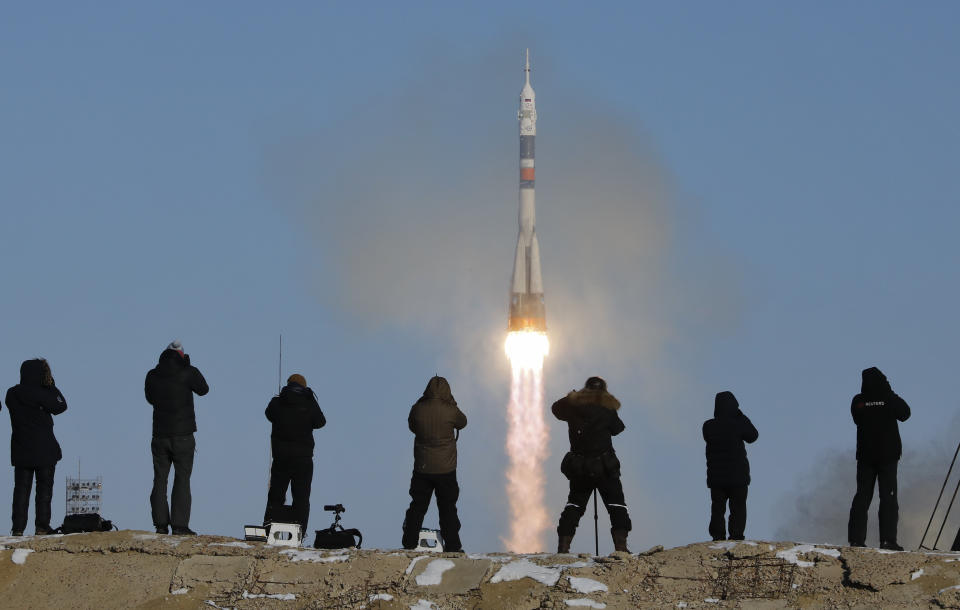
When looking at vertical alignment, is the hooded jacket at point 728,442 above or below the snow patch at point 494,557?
above

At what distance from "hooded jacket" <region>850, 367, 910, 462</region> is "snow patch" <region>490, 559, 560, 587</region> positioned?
15.5 ft

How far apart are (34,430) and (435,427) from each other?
568cm

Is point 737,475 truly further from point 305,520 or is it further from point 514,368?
point 514,368

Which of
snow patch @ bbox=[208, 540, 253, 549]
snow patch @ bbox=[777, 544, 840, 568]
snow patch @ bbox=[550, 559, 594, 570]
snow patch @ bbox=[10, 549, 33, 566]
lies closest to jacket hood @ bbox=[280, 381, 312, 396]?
snow patch @ bbox=[208, 540, 253, 549]

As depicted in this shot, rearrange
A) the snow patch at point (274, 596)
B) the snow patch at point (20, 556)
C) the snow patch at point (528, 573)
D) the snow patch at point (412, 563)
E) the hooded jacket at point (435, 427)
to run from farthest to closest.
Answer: the hooded jacket at point (435, 427), the snow patch at point (20, 556), the snow patch at point (412, 563), the snow patch at point (274, 596), the snow patch at point (528, 573)

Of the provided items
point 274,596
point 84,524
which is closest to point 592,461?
point 274,596

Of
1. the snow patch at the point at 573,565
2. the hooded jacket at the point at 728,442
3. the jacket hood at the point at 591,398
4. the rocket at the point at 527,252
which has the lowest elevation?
the snow patch at the point at 573,565

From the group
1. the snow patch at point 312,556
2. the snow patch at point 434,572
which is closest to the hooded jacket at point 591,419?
the snow patch at point 434,572

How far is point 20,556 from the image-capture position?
2495 cm

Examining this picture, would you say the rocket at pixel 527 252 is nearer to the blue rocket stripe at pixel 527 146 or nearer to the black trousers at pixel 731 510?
the blue rocket stripe at pixel 527 146

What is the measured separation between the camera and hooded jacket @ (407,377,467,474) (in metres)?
25.2

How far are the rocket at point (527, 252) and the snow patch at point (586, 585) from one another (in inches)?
1994

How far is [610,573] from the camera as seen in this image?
2330cm

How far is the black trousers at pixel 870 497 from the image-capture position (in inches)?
969
